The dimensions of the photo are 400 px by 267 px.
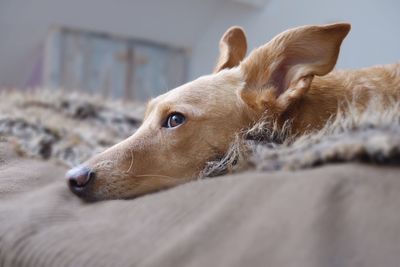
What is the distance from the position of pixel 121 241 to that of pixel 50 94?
4.69ft

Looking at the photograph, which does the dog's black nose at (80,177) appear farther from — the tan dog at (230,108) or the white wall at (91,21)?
the white wall at (91,21)

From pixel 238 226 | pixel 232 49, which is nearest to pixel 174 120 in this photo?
pixel 232 49

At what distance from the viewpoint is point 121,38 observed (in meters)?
3.45

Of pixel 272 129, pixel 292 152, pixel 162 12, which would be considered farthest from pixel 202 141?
pixel 162 12

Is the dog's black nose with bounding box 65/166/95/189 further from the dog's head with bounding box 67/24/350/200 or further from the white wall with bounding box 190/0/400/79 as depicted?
A: the white wall with bounding box 190/0/400/79

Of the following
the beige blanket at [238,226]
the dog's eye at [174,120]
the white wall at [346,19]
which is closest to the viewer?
the beige blanket at [238,226]

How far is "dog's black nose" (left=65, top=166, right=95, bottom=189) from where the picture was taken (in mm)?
873

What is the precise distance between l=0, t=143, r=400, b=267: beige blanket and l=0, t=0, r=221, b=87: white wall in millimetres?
2703

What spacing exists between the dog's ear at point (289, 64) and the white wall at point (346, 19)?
4.45 feet

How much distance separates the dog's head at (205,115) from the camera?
35.2 inches

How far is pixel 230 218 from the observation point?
521mm

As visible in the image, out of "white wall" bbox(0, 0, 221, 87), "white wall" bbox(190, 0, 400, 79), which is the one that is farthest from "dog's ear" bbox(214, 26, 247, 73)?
"white wall" bbox(0, 0, 221, 87)

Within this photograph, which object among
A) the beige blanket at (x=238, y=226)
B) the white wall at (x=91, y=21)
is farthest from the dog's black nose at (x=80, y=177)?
the white wall at (x=91, y=21)

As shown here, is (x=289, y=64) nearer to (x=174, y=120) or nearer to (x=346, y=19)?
(x=174, y=120)
